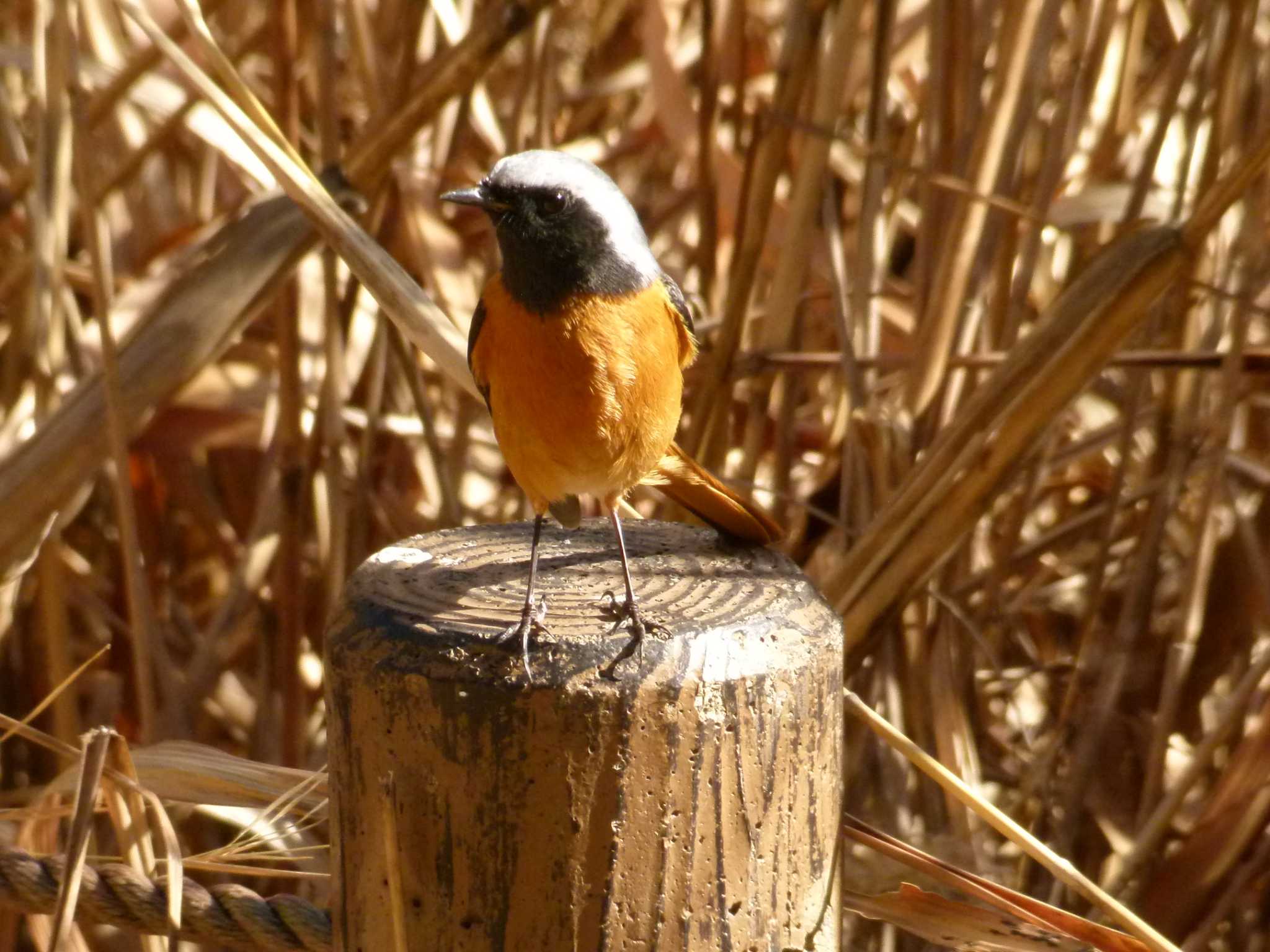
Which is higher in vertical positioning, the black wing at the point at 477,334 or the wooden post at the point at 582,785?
the black wing at the point at 477,334

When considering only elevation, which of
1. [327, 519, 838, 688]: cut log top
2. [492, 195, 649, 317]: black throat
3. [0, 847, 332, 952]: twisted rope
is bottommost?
[0, 847, 332, 952]: twisted rope

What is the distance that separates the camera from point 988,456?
207 cm

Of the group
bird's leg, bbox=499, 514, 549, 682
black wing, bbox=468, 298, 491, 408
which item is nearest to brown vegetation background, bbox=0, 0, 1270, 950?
black wing, bbox=468, 298, 491, 408

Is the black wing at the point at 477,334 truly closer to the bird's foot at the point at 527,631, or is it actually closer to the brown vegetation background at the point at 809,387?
the brown vegetation background at the point at 809,387

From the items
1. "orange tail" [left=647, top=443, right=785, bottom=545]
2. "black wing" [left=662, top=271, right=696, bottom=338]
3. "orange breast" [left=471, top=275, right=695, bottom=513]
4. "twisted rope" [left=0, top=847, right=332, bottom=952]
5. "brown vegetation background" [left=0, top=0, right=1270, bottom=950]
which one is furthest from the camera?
"brown vegetation background" [left=0, top=0, right=1270, bottom=950]

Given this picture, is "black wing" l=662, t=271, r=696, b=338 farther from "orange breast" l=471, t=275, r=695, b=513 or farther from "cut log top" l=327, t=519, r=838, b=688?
"cut log top" l=327, t=519, r=838, b=688

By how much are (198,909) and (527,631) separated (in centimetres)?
60

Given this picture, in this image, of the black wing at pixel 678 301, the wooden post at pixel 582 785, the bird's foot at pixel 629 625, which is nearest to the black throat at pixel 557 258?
the black wing at pixel 678 301

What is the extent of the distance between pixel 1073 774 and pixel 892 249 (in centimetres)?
205

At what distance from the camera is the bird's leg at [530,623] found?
4.43 ft

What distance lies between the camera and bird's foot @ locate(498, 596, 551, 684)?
134 cm

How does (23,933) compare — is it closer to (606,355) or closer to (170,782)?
(170,782)

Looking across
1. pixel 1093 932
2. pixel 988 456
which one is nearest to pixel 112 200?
pixel 988 456

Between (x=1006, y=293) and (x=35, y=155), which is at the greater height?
(x=35, y=155)
